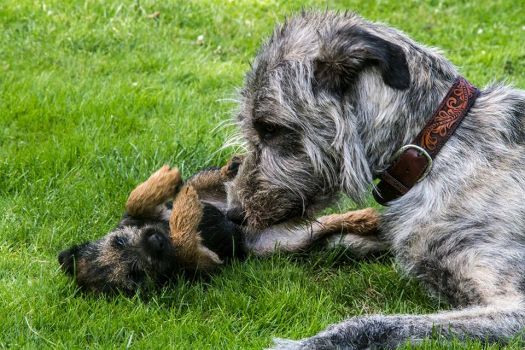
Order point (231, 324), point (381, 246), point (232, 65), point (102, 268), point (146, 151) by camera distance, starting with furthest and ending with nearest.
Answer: point (232, 65)
point (146, 151)
point (381, 246)
point (102, 268)
point (231, 324)

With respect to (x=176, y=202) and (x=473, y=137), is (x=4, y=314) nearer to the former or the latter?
(x=176, y=202)

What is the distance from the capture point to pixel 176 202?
509 cm

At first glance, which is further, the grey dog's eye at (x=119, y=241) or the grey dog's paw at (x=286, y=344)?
the grey dog's eye at (x=119, y=241)

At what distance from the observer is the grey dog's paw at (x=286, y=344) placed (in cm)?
409

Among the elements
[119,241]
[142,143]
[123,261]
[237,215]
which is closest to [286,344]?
[237,215]

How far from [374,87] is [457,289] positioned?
43.9 inches

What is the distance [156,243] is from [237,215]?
1.70ft

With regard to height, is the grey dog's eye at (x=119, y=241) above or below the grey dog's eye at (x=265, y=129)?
below

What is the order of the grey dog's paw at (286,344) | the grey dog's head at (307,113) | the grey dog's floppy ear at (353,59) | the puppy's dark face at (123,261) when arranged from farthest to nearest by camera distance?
the puppy's dark face at (123,261), the grey dog's head at (307,113), the grey dog's floppy ear at (353,59), the grey dog's paw at (286,344)

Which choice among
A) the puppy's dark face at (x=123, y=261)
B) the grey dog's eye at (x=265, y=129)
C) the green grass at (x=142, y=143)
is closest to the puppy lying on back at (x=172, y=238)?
the puppy's dark face at (x=123, y=261)

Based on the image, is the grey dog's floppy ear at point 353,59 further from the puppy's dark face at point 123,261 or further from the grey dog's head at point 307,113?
the puppy's dark face at point 123,261

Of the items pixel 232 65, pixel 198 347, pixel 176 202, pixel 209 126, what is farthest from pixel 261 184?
pixel 232 65

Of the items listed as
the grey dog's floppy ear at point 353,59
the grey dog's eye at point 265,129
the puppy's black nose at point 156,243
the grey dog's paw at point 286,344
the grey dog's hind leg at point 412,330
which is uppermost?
the grey dog's floppy ear at point 353,59

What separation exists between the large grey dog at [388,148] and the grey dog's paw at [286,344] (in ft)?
2.30
